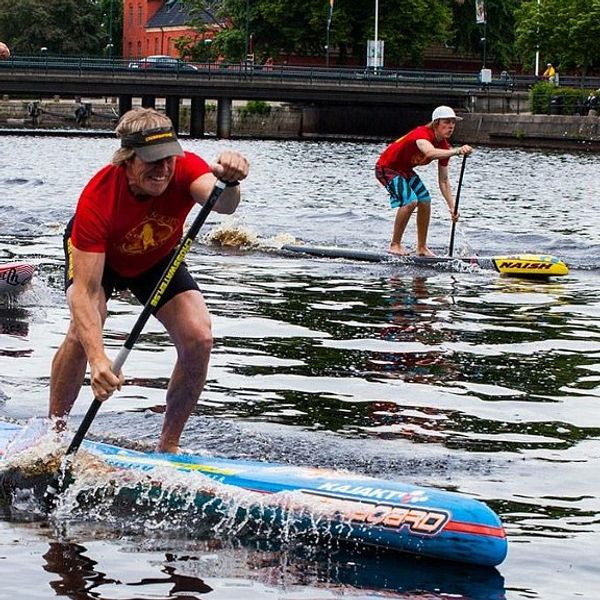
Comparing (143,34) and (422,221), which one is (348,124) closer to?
(143,34)

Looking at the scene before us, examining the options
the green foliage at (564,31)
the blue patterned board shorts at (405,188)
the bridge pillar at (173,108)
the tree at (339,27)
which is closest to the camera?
the blue patterned board shorts at (405,188)

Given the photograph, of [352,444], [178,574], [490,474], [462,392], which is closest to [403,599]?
[178,574]

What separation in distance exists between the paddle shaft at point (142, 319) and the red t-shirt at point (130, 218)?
0.48 feet

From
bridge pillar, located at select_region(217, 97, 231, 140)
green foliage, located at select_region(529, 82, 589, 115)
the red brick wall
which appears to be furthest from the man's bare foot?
the red brick wall

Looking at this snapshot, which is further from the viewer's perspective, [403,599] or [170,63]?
[170,63]

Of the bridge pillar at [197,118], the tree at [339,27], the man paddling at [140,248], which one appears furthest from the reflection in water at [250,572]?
the tree at [339,27]

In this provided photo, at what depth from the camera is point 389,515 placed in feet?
23.9

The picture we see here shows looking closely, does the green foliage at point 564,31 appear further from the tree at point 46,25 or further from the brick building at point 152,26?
the tree at point 46,25

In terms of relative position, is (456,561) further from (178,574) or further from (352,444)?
(352,444)

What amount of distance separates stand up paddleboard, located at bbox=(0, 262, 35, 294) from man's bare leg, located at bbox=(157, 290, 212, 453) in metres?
7.10

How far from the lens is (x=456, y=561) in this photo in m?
7.24

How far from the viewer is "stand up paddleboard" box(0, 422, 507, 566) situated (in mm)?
7117

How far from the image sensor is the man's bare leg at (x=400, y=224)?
1969 cm

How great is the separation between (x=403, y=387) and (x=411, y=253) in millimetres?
8874
